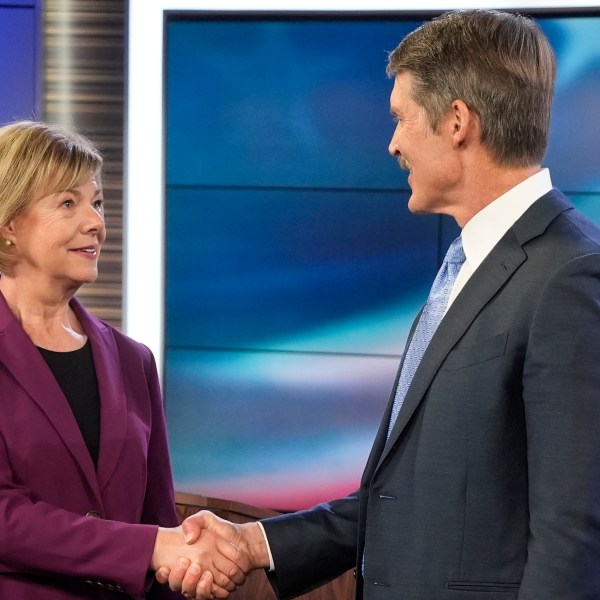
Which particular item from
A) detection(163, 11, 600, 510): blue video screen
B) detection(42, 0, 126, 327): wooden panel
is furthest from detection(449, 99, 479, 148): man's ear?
detection(42, 0, 126, 327): wooden panel

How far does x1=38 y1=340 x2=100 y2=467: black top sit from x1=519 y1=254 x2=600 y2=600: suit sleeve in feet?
2.99

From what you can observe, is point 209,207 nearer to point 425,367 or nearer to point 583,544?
point 425,367

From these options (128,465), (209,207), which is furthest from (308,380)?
(128,465)

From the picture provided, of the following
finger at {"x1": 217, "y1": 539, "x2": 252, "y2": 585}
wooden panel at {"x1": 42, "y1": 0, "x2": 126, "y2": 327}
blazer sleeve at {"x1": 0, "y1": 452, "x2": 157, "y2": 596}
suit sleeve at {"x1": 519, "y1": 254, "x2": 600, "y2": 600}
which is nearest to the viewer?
suit sleeve at {"x1": 519, "y1": 254, "x2": 600, "y2": 600}

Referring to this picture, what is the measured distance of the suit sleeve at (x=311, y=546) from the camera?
206 centimetres

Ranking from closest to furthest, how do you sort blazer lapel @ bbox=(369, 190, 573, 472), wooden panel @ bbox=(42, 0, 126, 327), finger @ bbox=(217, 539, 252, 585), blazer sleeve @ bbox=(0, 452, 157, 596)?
blazer lapel @ bbox=(369, 190, 573, 472) < blazer sleeve @ bbox=(0, 452, 157, 596) < finger @ bbox=(217, 539, 252, 585) < wooden panel @ bbox=(42, 0, 126, 327)

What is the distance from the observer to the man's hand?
77.8 inches

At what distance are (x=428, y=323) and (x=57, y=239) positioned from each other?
0.80 metres

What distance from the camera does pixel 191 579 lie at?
2021 millimetres

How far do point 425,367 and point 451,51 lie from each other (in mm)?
515

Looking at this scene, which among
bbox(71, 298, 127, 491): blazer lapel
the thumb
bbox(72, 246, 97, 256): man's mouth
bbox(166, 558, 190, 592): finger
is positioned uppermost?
bbox(72, 246, 97, 256): man's mouth

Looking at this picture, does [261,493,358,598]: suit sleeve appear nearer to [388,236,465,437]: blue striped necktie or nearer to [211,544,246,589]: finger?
[211,544,246,589]: finger

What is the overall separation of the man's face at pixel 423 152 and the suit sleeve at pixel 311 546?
2.39 ft

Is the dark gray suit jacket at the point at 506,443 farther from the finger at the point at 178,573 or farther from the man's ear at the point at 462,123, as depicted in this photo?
the finger at the point at 178,573
